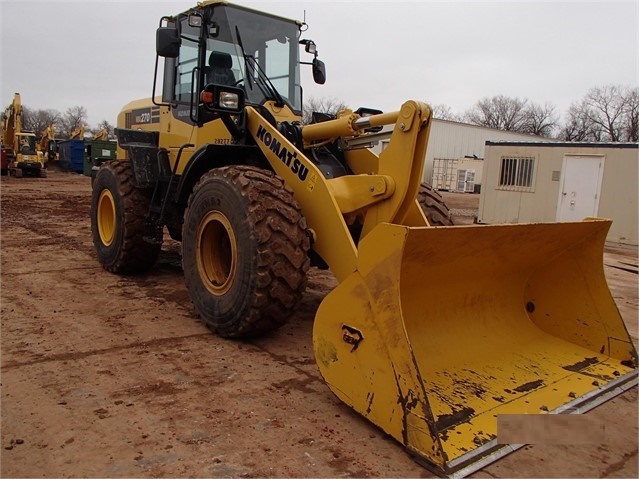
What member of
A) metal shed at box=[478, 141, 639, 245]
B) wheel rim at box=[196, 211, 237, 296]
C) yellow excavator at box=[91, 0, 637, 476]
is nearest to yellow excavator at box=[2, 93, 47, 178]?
metal shed at box=[478, 141, 639, 245]

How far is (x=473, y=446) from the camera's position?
265cm

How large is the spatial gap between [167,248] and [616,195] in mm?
10820

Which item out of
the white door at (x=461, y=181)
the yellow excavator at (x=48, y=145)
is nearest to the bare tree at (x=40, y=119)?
the yellow excavator at (x=48, y=145)

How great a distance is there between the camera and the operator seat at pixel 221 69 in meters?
5.11

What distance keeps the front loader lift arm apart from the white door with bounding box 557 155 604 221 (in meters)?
11.2

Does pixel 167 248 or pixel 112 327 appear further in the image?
pixel 167 248

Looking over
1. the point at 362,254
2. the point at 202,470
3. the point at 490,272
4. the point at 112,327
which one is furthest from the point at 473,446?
the point at 112,327

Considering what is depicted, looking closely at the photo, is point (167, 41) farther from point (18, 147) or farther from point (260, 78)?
point (18, 147)

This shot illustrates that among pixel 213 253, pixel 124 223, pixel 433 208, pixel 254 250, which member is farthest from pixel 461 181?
pixel 254 250

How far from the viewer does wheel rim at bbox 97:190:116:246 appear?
6633 mm

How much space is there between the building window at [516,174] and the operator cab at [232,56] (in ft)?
36.2

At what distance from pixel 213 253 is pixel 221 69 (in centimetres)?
184

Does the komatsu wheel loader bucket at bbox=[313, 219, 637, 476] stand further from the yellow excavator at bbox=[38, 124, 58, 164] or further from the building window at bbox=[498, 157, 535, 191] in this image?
the yellow excavator at bbox=[38, 124, 58, 164]

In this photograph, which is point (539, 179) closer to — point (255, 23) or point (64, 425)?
point (255, 23)
